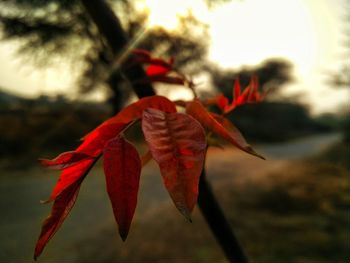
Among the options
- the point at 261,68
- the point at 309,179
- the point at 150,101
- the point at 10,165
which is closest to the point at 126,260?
the point at 150,101

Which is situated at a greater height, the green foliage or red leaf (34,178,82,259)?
red leaf (34,178,82,259)

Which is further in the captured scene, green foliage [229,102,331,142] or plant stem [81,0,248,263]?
green foliage [229,102,331,142]

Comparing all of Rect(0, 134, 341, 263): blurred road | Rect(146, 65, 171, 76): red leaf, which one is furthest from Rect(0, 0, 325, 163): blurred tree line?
Rect(0, 134, 341, 263): blurred road

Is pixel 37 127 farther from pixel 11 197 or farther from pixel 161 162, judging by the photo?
pixel 161 162

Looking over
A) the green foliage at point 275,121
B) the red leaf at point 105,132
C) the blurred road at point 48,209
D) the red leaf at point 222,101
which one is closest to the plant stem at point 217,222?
the red leaf at point 222,101

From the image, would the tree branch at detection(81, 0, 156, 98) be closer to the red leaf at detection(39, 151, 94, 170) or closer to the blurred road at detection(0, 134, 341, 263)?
the red leaf at detection(39, 151, 94, 170)

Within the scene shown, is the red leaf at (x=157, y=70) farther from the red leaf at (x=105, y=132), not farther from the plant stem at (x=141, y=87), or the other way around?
the red leaf at (x=105, y=132)

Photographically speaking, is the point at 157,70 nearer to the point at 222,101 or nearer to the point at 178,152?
the point at 222,101
